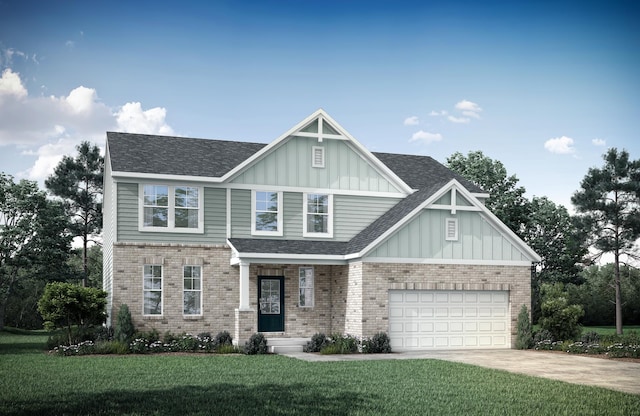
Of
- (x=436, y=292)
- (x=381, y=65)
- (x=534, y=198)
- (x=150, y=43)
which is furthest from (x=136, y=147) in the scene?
(x=534, y=198)

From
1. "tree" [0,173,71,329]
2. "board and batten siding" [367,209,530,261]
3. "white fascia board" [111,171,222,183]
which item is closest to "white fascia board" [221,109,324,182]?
"white fascia board" [111,171,222,183]

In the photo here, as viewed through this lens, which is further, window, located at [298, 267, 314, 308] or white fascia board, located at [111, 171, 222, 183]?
window, located at [298, 267, 314, 308]

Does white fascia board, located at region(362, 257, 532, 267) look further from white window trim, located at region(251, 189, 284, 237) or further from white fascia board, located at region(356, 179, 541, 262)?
white window trim, located at region(251, 189, 284, 237)

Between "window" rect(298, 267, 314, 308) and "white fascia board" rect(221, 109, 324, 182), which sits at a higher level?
"white fascia board" rect(221, 109, 324, 182)

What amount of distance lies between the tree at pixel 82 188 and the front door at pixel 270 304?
24.6 meters

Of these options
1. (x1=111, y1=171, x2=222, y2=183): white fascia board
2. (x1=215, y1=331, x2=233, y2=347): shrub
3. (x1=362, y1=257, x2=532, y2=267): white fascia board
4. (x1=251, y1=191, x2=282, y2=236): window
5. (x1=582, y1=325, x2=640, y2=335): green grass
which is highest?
(x1=111, y1=171, x2=222, y2=183): white fascia board

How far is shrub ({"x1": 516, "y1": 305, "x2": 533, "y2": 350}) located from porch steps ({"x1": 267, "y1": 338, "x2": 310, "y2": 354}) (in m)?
7.93

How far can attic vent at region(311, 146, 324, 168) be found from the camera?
94.1 feet

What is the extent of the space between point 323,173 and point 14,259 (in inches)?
798

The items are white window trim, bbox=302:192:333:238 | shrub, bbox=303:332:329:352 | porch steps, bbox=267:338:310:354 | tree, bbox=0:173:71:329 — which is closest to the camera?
shrub, bbox=303:332:329:352

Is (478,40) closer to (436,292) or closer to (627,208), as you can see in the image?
(436,292)

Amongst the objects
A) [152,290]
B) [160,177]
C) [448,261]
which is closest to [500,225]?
[448,261]

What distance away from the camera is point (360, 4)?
2405 centimetres

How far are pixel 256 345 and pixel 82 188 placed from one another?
29.2 m
